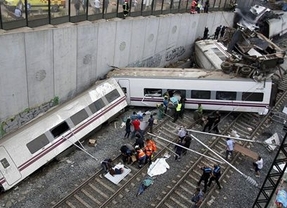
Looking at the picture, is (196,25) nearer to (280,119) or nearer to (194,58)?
(194,58)

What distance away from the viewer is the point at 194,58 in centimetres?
2772

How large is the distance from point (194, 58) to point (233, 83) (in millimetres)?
8793

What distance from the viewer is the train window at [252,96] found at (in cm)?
1942

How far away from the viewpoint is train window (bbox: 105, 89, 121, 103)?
18.4m

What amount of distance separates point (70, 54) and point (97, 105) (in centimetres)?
299

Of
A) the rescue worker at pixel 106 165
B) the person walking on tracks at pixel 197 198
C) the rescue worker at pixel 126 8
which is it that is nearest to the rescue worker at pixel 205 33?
the rescue worker at pixel 126 8

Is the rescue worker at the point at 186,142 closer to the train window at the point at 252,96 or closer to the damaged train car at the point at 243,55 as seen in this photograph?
the train window at the point at 252,96

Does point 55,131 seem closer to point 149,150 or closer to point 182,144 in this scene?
point 149,150

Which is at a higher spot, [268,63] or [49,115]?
[268,63]

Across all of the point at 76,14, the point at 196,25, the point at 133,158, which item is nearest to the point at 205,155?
the point at 133,158

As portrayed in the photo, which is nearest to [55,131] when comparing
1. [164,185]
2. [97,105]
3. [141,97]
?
[97,105]

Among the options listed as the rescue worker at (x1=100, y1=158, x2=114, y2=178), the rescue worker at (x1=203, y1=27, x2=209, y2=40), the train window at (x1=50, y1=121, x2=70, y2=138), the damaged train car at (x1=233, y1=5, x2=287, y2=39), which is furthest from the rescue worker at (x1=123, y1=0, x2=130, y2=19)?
the damaged train car at (x1=233, y1=5, x2=287, y2=39)

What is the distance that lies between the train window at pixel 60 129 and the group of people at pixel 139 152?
2.88 m

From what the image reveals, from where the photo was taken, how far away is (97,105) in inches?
695
